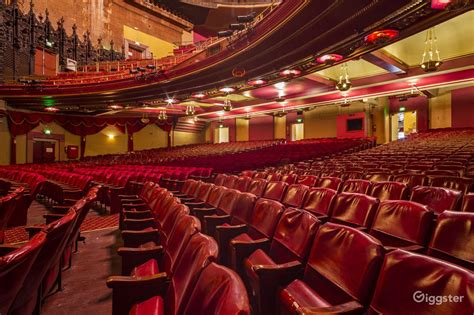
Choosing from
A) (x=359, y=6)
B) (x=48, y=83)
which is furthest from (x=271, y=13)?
(x=48, y=83)

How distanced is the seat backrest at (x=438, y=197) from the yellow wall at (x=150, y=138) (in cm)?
1672

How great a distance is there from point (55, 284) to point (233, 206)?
158 centimetres

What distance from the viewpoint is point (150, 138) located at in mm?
17969

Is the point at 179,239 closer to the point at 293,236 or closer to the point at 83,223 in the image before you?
the point at 293,236

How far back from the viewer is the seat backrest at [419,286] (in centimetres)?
80

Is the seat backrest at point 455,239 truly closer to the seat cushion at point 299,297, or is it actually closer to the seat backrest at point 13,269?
the seat cushion at point 299,297

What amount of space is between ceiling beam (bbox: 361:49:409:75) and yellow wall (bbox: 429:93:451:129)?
473 cm

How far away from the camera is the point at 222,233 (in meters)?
2.25

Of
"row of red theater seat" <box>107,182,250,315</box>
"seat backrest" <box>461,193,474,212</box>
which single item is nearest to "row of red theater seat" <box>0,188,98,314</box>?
"row of red theater seat" <box>107,182,250,315</box>

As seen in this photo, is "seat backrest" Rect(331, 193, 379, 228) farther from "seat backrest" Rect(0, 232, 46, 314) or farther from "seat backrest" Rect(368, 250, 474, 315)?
"seat backrest" Rect(0, 232, 46, 314)

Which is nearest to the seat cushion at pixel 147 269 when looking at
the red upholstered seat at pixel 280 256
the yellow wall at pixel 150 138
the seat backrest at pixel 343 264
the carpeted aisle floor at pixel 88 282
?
the carpeted aisle floor at pixel 88 282

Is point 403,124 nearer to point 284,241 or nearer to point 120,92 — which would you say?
point 120,92

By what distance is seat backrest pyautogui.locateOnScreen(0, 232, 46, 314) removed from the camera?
106 centimetres

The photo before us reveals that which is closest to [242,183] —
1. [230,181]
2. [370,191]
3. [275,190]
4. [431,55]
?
[230,181]
